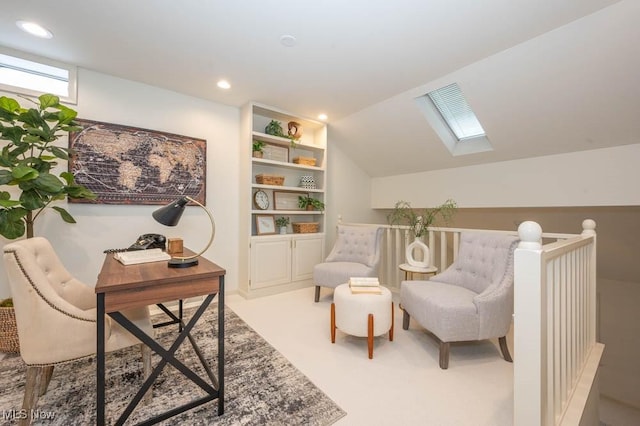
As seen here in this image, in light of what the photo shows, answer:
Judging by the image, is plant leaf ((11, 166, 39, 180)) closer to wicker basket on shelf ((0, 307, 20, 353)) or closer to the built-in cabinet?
wicker basket on shelf ((0, 307, 20, 353))

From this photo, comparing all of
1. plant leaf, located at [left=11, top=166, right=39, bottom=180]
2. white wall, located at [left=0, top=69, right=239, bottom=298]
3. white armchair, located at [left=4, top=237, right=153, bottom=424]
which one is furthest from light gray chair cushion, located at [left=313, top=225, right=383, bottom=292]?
plant leaf, located at [left=11, top=166, right=39, bottom=180]

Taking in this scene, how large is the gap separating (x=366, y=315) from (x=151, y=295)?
1.45 metres

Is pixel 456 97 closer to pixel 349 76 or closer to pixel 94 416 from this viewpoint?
pixel 349 76

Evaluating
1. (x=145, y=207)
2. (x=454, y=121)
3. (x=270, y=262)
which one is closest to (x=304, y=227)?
(x=270, y=262)

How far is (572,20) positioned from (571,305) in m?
1.97

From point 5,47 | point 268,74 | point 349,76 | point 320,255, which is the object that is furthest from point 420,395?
point 5,47

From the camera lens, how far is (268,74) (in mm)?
2674

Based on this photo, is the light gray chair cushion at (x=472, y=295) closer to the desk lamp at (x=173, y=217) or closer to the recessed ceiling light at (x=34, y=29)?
the desk lamp at (x=173, y=217)

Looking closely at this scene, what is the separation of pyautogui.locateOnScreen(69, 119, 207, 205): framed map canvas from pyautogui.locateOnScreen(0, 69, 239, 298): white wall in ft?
0.33

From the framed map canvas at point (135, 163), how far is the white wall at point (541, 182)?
3.18 metres

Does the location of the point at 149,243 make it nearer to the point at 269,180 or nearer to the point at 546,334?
the point at 269,180

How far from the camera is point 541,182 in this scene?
2.98 meters

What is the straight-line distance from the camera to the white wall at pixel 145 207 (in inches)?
102

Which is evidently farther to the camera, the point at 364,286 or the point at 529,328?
the point at 364,286
